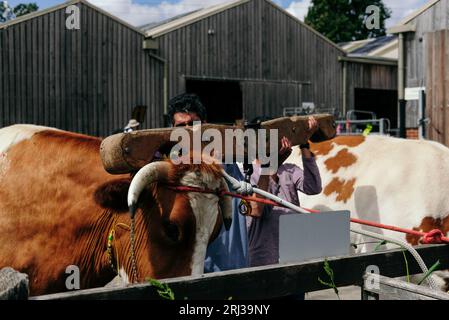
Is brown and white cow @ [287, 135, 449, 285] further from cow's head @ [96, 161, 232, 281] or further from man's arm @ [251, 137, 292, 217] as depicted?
cow's head @ [96, 161, 232, 281]

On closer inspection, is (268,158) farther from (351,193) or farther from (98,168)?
(351,193)

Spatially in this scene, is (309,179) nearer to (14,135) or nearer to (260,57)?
(14,135)

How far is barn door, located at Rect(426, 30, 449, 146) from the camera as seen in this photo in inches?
336

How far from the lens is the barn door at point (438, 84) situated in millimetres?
8531

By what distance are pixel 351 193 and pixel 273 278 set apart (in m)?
2.69

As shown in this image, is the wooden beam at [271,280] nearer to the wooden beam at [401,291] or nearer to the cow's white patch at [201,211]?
the wooden beam at [401,291]

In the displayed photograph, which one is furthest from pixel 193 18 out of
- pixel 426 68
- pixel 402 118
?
pixel 426 68

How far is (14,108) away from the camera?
16109 millimetres

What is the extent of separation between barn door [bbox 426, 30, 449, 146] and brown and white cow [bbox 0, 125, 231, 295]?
264 inches

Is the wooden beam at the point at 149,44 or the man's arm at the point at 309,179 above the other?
the wooden beam at the point at 149,44

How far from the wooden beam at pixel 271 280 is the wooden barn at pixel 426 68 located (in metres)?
6.49

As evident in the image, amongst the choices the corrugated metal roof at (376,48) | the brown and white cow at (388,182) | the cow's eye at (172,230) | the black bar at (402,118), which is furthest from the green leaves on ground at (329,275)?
the corrugated metal roof at (376,48)

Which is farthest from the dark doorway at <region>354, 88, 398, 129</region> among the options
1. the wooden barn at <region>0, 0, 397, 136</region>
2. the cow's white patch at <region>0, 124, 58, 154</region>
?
the cow's white patch at <region>0, 124, 58, 154</region>

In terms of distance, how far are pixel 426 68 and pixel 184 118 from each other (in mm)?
6372
